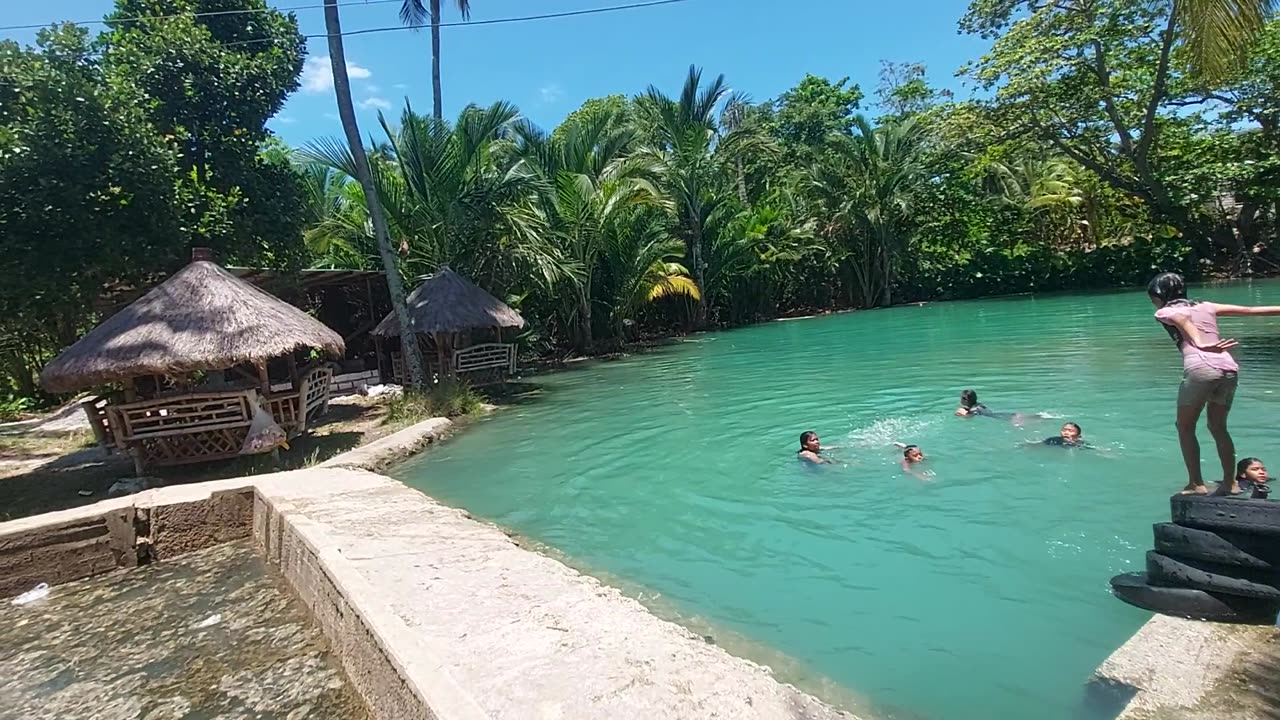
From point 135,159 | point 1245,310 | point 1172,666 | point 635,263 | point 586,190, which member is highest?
point 586,190

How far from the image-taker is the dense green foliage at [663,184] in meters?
9.77

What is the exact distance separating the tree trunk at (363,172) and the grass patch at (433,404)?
0.76m

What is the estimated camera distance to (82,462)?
1012 cm

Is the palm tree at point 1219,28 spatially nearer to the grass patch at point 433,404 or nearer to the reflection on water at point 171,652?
the reflection on water at point 171,652

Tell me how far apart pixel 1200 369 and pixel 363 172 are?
12.3 meters

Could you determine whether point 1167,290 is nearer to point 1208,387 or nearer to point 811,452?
point 1208,387

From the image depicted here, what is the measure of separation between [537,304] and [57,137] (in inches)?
503

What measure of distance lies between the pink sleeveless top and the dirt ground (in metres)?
8.74

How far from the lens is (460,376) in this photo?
15203mm

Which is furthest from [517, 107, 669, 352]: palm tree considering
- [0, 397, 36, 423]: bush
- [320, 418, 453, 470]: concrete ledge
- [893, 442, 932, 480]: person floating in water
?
[893, 442, 932, 480]: person floating in water

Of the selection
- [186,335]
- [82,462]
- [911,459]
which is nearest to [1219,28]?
[911,459]

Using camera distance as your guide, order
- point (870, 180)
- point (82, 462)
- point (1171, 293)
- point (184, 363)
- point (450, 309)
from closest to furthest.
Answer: point (1171, 293) → point (184, 363) → point (82, 462) → point (450, 309) → point (870, 180)

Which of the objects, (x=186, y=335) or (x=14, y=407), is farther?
(x=14, y=407)

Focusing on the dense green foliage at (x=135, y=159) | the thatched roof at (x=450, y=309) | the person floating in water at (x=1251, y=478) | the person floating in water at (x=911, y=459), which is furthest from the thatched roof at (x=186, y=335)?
the person floating in water at (x=1251, y=478)
